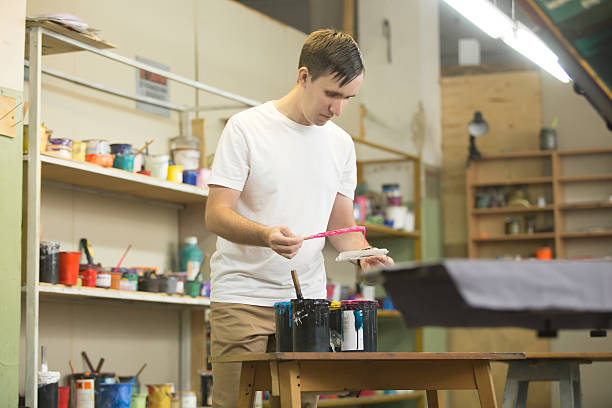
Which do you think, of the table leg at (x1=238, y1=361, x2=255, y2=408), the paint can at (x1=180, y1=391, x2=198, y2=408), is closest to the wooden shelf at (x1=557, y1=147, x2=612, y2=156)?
the paint can at (x1=180, y1=391, x2=198, y2=408)

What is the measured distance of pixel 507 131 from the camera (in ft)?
27.2

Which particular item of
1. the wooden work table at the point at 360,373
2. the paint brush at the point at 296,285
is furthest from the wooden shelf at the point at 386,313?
the paint brush at the point at 296,285

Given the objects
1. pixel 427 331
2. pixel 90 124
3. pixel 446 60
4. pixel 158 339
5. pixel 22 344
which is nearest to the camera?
pixel 22 344

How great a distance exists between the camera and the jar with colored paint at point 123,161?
14.4 feet

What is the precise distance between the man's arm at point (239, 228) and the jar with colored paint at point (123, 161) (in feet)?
6.66

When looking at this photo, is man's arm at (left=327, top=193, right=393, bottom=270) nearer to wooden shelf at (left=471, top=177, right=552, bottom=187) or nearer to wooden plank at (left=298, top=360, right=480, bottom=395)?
wooden plank at (left=298, top=360, right=480, bottom=395)

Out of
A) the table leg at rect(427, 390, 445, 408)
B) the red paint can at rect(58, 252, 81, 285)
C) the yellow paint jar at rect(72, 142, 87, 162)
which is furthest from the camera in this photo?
the yellow paint jar at rect(72, 142, 87, 162)

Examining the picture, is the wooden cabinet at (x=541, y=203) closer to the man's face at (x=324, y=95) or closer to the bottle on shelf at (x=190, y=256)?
the bottle on shelf at (x=190, y=256)

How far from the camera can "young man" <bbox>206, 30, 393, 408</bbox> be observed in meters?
2.45

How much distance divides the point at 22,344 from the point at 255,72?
2.82 metres

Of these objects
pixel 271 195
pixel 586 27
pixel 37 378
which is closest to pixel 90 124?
pixel 37 378

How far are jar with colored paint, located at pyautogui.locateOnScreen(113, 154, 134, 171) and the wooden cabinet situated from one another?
14.4 feet

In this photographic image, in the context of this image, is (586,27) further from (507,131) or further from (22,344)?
(507,131)

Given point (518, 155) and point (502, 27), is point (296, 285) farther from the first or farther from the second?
point (518, 155)
